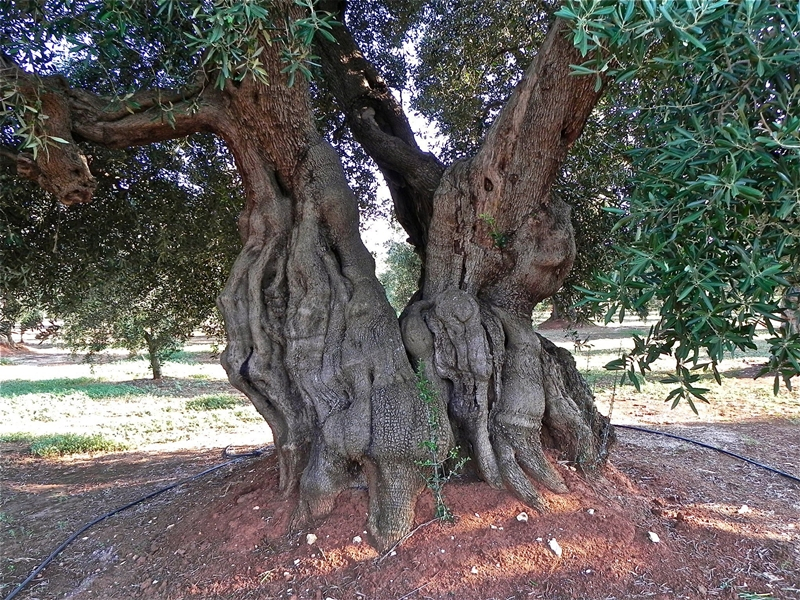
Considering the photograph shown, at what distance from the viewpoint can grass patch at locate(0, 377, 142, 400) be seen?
36.9ft

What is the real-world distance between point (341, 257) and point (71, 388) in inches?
463

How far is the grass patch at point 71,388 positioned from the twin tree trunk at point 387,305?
942 centimetres

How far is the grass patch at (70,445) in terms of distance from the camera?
6711 millimetres

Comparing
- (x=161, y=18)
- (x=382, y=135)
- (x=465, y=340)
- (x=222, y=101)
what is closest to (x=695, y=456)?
(x=465, y=340)

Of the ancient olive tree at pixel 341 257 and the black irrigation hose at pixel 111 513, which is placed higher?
the ancient olive tree at pixel 341 257

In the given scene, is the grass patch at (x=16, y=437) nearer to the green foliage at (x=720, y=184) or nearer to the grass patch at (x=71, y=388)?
the grass patch at (x=71, y=388)

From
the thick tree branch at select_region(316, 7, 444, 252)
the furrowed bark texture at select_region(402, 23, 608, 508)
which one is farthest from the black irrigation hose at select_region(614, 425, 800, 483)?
the thick tree branch at select_region(316, 7, 444, 252)

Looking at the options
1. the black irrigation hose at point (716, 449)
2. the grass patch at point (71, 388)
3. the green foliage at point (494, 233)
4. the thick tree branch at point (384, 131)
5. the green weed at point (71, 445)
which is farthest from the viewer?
the grass patch at point (71, 388)

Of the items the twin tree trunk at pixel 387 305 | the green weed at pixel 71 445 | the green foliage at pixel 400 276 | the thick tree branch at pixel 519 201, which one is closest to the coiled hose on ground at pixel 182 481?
the twin tree trunk at pixel 387 305

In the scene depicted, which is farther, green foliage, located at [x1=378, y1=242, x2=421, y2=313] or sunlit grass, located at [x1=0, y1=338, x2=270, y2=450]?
green foliage, located at [x1=378, y1=242, x2=421, y2=313]

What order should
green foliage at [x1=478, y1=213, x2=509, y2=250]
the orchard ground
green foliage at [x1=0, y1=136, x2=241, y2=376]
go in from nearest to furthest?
the orchard ground, green foliage at [x1=478, y1=213, x2=509, y2=250], green foliage at [x1=0, y1=136, x2=241, y2=376]

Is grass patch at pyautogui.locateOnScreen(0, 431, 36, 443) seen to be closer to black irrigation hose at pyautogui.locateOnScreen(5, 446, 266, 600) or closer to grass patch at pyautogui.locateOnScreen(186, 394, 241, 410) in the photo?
grass patch at pyautogui.locateOnScreen(186, 394, 241, 410)

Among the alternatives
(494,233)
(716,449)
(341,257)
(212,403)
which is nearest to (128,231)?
(341,257)

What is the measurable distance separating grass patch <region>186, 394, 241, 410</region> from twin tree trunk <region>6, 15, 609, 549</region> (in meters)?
6.60
